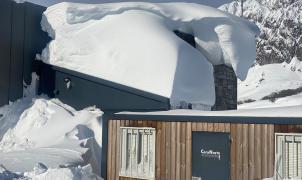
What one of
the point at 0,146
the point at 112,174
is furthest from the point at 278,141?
the point at 0,146

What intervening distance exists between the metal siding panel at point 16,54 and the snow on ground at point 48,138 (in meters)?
0.55

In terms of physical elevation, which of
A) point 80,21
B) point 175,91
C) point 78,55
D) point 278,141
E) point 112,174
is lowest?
point 112,174

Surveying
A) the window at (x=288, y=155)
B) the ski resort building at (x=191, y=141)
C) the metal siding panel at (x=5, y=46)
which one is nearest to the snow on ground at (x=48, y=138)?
the metal siding panel at (x=5, y=46)

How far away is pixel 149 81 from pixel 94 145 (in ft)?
12.4

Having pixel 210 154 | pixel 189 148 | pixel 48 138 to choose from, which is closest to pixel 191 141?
pixel 189 148

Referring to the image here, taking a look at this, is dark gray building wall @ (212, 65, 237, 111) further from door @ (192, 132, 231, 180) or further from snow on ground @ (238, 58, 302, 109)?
snow on ground @ (238, 58, 302, 109)

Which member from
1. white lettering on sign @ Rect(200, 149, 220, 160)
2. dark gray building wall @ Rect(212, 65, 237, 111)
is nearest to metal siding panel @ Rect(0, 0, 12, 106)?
dark gray building wall @ Rect(212, 65, 237, 111)

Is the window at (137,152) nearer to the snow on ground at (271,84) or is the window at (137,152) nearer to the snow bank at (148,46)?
the snow bank at (148,46)

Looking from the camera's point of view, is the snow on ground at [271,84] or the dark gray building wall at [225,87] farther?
the snow on ground at [271,84]

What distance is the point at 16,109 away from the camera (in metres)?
19.2

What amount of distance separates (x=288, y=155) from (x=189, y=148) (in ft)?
8.34

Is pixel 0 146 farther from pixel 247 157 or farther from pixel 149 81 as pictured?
pixel 247 157

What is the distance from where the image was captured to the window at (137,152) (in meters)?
11.9

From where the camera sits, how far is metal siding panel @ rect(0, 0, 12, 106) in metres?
19.5
